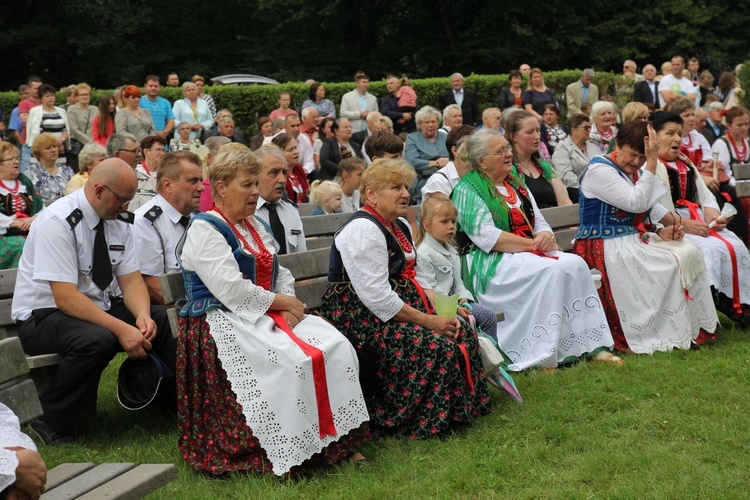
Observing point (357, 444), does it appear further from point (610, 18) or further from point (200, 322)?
point (610, 18)

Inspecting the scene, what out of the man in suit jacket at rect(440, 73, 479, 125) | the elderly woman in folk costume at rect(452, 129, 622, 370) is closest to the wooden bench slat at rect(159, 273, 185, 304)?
the elderly woman in folk costume at rect(452, 129, 622, 370)

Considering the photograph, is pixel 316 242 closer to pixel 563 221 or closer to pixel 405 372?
pixel 563 221

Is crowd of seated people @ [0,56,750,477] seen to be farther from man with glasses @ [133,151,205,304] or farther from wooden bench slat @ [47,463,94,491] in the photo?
wooden bench slat @ [47,463,94,491]

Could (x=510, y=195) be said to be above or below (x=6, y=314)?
above

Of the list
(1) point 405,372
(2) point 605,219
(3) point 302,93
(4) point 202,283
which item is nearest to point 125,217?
(4) point 202,283

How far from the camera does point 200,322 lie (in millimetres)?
4984

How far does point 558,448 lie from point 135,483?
91.1 inches

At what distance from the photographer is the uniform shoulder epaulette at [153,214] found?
6.14 meters

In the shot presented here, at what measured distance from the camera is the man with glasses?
610 cm

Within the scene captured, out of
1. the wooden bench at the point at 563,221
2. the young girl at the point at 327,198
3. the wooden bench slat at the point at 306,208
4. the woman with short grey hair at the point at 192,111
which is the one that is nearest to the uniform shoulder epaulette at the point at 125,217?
the young girl at the point at 327,198

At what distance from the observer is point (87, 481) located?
361 cm

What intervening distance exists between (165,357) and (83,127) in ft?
31.0

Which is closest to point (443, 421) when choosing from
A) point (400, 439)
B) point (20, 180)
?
point (400, 439)

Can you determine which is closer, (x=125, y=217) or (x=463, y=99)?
(x=125, y=217)
